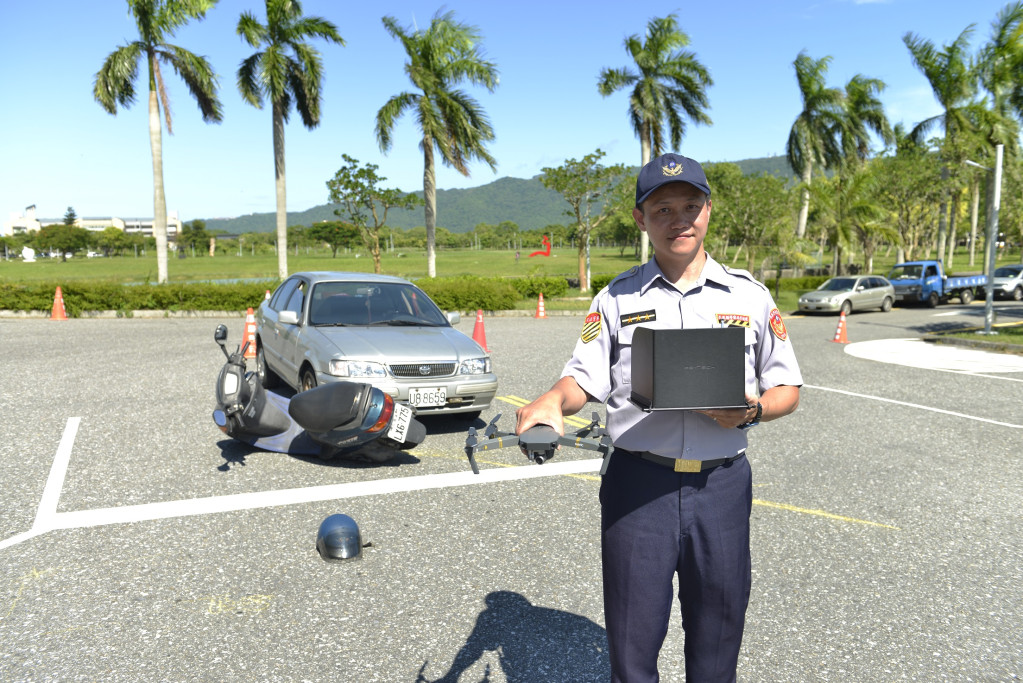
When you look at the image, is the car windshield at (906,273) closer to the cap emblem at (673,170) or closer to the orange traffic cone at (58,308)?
the orange traffic cone at (58,308)

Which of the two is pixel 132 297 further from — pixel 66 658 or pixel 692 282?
pixel 692 282

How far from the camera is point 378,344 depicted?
682cm

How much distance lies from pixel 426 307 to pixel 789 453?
4239 millimetres

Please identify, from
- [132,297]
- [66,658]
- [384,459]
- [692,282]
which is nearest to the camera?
[692,282]

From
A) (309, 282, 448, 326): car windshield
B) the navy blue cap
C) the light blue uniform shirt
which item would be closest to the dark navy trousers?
the light blue uniform shirt

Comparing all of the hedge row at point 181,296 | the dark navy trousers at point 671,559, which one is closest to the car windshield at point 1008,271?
the hedge row at point 181,296

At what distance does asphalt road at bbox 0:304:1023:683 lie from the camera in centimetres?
311

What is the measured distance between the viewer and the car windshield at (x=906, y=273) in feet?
89.5

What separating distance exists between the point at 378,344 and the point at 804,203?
105 feet

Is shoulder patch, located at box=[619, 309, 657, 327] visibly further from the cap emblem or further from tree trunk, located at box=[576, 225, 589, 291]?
tree trunk, located at box=[576, 225, 589, 291]

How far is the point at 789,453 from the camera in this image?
650cm

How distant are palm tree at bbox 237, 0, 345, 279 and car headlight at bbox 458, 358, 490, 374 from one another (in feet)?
63.1

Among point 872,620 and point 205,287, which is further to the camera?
point 205,287

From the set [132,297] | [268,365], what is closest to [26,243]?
[132,297]
